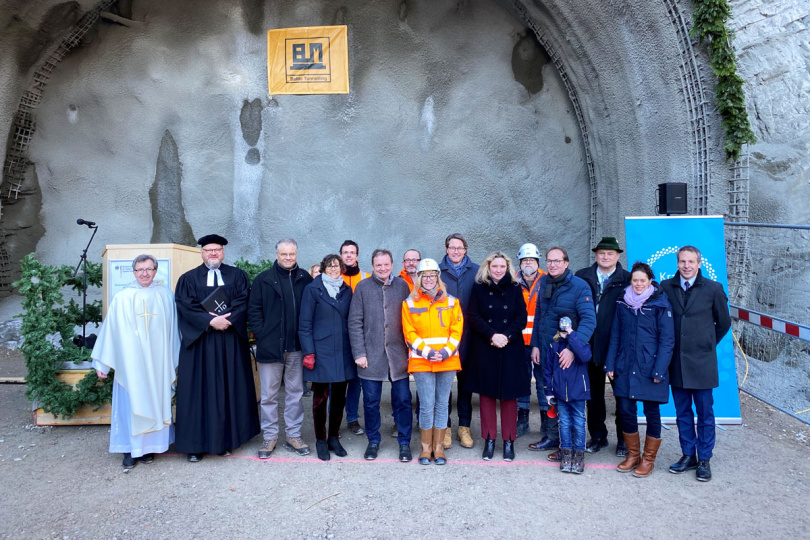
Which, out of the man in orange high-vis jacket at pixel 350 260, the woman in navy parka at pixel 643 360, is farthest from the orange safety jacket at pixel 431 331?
the woman in navy parka at pixel 643 360

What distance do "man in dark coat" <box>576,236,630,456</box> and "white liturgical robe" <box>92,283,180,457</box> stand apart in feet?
12.1

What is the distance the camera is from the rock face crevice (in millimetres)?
9609

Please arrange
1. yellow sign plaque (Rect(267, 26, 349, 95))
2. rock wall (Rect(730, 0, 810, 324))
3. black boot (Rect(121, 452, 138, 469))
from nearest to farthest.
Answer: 1. black boot (Rect(121, 452, 138, 469))
2. rock wall (Rect(730, 0, 810, 324))
3. yellow sign plaque (Rect(267, 26, 349, 95))

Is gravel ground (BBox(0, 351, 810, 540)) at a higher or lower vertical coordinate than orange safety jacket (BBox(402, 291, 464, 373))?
lower

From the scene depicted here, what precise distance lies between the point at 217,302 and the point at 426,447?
2173 millimetres

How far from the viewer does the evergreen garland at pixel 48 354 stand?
5.10 m

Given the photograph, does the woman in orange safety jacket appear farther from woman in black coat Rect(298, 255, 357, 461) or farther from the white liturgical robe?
the white liturgical robe

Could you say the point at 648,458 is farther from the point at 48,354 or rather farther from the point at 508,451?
the point at 48,354

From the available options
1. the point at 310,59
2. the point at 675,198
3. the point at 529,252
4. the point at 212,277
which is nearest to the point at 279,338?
the point at 212,277

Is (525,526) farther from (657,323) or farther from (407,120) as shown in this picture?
(407,120)

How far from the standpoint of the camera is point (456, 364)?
14.6 feet

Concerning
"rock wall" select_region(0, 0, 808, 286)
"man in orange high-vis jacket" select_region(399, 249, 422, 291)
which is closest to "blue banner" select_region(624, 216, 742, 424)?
"man in orange high-vis jacket" select_region(399, 249, 422, 291)

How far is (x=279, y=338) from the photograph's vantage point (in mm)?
4582

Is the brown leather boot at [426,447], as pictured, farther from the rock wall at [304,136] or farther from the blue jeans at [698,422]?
the rock wall at [304,136]
